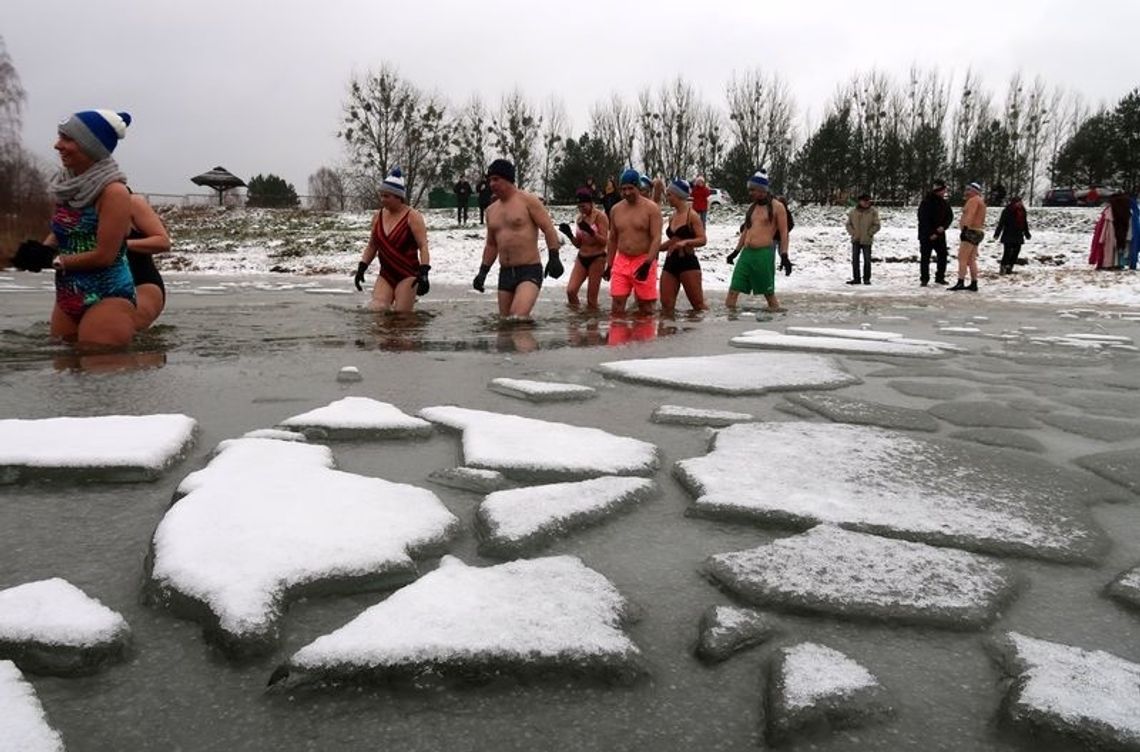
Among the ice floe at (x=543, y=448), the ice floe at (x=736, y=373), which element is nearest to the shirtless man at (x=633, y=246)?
the ice floe at (x=736, y=373)

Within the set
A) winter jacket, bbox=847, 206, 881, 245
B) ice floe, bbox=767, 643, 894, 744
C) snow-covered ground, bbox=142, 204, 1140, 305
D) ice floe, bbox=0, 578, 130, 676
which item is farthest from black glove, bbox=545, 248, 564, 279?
winter jacket, bbox=847, 206, 881, 245

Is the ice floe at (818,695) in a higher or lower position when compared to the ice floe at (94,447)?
lower

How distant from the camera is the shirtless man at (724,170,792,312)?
8.82m

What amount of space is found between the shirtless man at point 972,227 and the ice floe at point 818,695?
12.3 meters

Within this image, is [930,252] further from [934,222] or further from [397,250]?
[397,250]

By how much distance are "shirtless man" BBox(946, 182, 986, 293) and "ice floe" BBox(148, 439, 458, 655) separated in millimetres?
12075

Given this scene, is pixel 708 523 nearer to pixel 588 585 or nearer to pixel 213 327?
pixel 588 585

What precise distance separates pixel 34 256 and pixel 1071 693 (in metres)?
5.66

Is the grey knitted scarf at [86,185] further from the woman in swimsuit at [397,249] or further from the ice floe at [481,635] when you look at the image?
the ice floe at [481,635]

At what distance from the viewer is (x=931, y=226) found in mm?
13742

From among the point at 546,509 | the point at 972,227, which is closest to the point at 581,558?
the point at 546,509

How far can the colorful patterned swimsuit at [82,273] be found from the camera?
15.6 ft

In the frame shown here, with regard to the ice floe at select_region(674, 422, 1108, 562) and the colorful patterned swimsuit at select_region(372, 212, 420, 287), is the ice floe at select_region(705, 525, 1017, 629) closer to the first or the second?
the ice floe at select_region(674, 422, 1108, 562)

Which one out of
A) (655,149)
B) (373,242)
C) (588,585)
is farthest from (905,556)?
(655,149)
